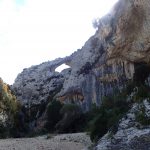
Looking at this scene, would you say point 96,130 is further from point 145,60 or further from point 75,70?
point 75,70

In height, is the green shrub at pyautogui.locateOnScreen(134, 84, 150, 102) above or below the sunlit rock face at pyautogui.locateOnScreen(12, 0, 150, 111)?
below

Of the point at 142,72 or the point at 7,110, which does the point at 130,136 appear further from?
the point at 7,110

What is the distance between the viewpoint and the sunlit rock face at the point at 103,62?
4041 centimetres

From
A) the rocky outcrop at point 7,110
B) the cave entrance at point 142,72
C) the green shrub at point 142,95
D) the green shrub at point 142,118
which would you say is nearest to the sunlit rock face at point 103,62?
the cave entrance at point 142,72

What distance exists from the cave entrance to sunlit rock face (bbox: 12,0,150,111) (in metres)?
0.77

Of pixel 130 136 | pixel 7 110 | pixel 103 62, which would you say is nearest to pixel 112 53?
pixel 103 62

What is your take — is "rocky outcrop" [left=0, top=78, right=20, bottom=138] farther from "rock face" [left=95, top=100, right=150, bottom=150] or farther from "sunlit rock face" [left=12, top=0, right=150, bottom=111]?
"rock face" [left=95, top=100, right=150, bottom=150]

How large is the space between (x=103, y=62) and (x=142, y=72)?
997 cm

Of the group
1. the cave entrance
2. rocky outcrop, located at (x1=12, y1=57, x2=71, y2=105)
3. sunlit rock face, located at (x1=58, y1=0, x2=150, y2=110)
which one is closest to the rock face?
the cave entrance

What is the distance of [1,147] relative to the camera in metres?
27.0

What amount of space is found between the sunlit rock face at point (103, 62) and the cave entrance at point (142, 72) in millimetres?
775

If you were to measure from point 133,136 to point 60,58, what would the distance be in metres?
48.3

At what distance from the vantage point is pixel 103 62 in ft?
163

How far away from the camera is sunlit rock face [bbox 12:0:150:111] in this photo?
40.4 metres
